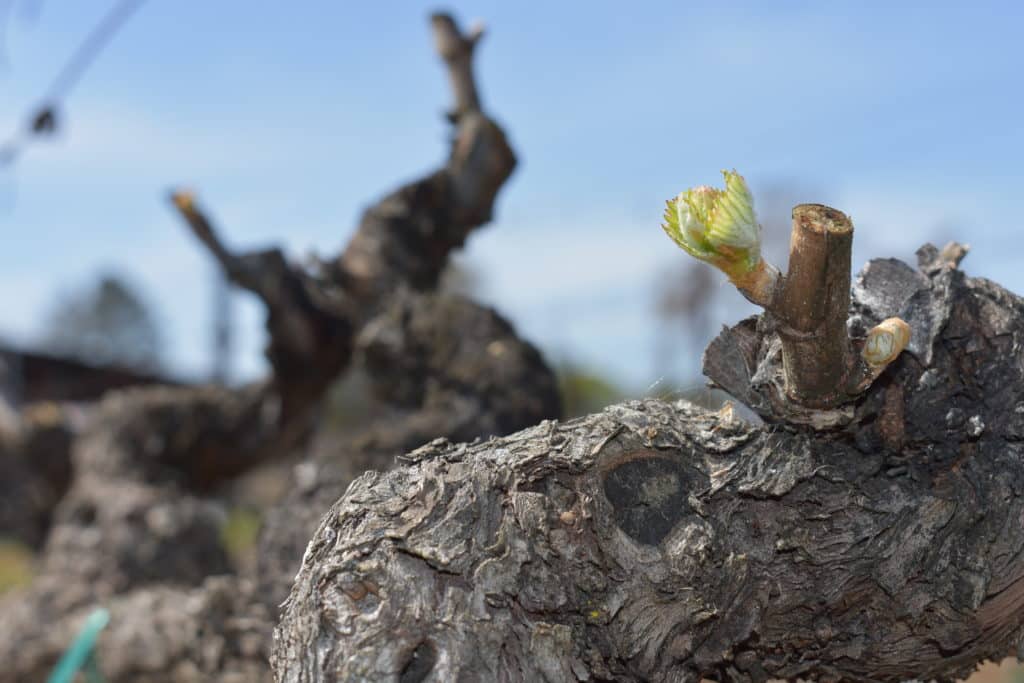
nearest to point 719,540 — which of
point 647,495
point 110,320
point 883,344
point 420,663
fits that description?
point 647,495

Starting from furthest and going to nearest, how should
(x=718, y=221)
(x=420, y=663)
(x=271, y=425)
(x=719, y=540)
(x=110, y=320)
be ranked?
1. (x=110, y=320)
2. (x=271, y=425)
3. (x=719, y=540)
4. (x=420, y=663)
5. (x=718, y=221)

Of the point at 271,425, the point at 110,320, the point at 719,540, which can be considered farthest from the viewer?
the point at 110,320

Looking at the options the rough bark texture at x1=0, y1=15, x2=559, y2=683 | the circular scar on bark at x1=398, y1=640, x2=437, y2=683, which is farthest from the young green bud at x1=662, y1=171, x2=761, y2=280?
the rough bark texture at x1=0, y1=15, x2=559, y2=683

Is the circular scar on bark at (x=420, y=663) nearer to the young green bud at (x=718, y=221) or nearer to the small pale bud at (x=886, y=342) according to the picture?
the young green bud at (x=718, y=221)

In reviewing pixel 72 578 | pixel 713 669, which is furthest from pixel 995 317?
pixel 72 578

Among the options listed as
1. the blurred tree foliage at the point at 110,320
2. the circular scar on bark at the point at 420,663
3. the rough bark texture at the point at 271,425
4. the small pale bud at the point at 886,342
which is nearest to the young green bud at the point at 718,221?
the small pale bud at the point at 886,342

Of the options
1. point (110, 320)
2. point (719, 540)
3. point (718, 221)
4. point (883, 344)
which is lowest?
point (110, 320)

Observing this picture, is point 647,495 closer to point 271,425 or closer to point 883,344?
point 883,344
